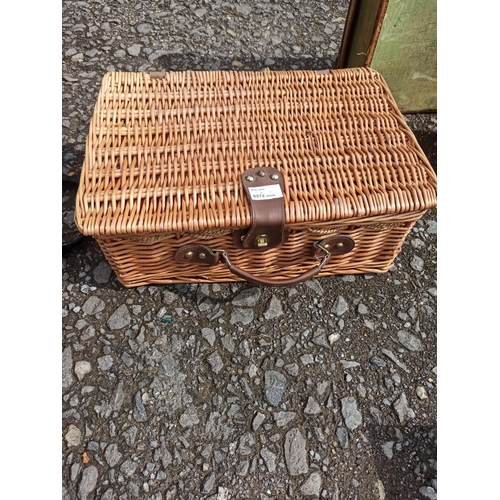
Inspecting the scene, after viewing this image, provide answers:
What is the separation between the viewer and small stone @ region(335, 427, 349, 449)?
1.16 m

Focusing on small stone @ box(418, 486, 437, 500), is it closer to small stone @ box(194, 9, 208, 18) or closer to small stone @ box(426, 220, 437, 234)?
small stone @ box(426, 220, 437, 234)

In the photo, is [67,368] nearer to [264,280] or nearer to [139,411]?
[139,411]

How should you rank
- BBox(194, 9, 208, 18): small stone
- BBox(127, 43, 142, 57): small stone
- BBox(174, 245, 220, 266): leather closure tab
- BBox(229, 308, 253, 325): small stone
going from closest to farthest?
BBox(174, 245, 220, 266): leather closure tab
BBox(229, 308, 253, 325): small stone
BBox(127, 43, 142, 57): small stone
BBox(194, 9, 208, 18): small stone

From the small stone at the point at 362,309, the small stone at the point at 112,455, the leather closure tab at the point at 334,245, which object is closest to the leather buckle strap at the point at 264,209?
the leather closure tab at the point at 334,245

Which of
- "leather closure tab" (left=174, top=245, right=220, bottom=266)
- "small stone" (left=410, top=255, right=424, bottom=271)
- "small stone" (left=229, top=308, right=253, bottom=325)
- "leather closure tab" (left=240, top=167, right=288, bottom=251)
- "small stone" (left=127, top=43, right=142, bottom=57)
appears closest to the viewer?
"leather closure tab" (left=240, top=167, right=288, bottom=251)

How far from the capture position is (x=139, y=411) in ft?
3.91

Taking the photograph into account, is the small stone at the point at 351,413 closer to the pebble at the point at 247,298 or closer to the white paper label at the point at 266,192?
the pebble at the point at 247,298

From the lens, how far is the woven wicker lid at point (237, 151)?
3.41ft

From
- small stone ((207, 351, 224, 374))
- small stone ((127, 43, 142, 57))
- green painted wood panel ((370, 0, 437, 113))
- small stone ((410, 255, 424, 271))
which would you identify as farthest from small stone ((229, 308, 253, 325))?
small stone ((127, 43, 142, 57))

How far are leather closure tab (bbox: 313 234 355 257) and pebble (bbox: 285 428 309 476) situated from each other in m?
0.49

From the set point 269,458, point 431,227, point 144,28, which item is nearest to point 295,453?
point 269,458

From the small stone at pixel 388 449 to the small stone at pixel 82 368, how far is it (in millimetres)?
845

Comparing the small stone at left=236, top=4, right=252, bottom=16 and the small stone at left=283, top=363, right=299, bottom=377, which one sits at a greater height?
the small stone at left=236, top=4, right=252, bottom=16

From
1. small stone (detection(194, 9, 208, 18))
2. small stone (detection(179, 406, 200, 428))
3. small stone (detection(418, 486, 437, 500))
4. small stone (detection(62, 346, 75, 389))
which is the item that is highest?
small stone (detection(194, 9, 208, 18))
